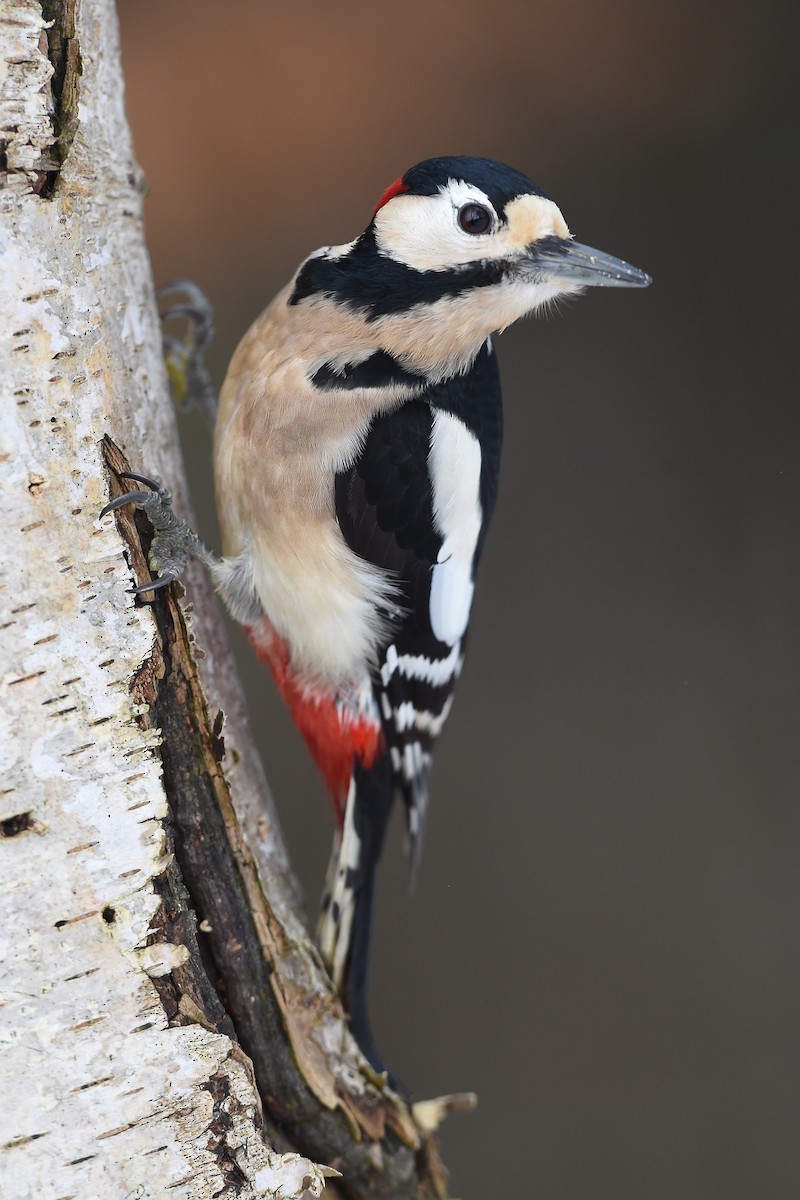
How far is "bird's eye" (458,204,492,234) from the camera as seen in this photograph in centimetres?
136

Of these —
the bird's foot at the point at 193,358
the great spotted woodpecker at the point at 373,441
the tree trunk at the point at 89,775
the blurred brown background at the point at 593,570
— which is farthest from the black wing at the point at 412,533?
the blurred brown background at the point at 593,570

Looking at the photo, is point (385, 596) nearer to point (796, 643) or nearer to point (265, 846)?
point (265, 846)

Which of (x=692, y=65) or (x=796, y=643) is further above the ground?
(x=692, y=65)

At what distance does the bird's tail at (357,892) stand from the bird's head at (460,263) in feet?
2.02

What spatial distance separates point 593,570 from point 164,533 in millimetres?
1583

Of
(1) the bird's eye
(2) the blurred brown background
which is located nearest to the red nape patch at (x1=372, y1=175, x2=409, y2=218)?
(1) the bird's eye

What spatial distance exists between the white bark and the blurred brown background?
4.89ft

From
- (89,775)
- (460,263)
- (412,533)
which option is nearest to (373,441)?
(412,533)

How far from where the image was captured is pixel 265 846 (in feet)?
4.49

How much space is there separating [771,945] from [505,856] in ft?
2.09

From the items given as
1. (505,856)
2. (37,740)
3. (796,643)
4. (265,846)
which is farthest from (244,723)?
(796,643)

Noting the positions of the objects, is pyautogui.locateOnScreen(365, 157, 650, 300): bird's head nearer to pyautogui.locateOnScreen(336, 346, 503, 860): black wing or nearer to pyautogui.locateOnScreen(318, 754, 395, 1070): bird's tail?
pyautogui.locateOnScreen(336, 346, 503, 860): black wing

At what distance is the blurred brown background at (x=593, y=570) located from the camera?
93.0 inches

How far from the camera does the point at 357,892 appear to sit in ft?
5.15
